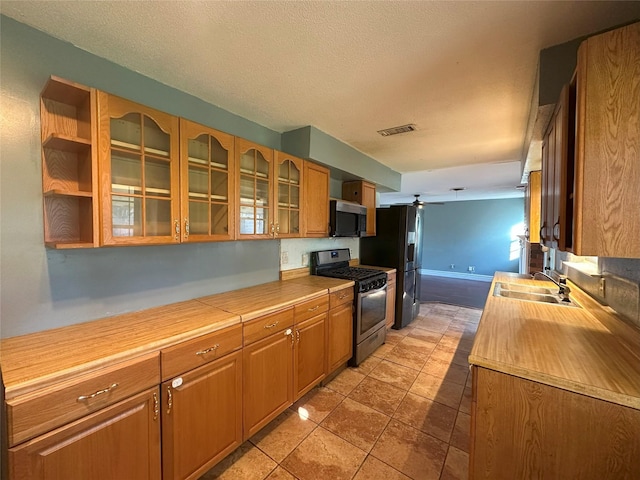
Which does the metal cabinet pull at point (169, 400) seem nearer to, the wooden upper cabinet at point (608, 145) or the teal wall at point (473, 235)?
the wooden upper cabinet at point (608, 145)

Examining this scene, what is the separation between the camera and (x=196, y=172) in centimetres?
178

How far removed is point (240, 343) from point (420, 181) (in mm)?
4708

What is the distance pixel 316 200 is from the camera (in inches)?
106

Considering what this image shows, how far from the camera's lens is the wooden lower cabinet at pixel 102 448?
954 mm

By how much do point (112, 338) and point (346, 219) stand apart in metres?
2.40

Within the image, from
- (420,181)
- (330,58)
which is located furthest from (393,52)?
(420,181)

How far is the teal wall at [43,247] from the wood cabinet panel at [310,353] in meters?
0.94

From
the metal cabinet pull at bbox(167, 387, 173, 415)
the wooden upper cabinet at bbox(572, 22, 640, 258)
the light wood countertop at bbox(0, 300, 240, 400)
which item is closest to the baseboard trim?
the wooden upper cabinet at bbox(572, 22, 640, 258)

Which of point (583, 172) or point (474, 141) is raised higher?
point (474, 141)

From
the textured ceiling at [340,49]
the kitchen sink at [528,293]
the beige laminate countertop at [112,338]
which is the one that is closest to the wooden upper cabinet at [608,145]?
the textured ceiling at [340,49]

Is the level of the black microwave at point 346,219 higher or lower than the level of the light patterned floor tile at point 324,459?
higher

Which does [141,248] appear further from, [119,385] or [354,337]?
[354,337]

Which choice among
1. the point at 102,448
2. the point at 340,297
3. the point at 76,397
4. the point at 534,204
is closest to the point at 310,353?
the point at 340,297

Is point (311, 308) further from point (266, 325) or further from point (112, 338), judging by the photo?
point (112, 338)
